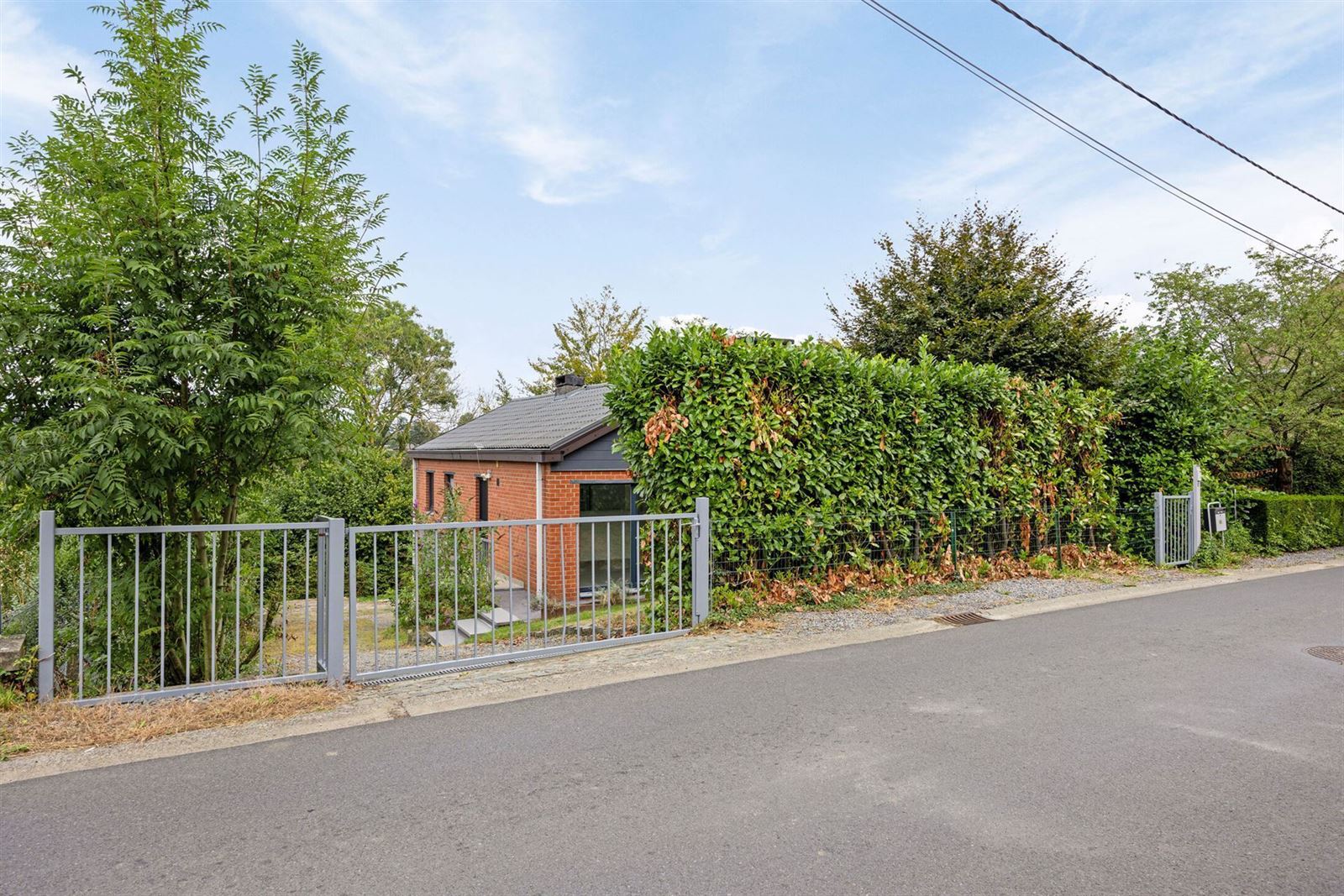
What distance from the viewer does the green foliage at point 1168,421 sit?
38.4ft

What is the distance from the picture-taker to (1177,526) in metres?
11.7

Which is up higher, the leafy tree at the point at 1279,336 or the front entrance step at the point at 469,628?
the leafy tree at the point at 1279,336

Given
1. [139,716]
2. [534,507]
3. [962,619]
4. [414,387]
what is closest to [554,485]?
[534,507]

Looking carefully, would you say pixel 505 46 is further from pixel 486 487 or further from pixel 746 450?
pixel 486 487

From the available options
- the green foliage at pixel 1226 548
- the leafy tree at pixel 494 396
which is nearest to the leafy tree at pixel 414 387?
the leafy tree at pixel 494 396

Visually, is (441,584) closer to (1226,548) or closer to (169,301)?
(169,301)

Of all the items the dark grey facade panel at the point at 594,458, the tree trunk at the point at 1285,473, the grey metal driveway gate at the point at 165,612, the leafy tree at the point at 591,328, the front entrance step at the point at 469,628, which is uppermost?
the leafy tree at the point at 591,328

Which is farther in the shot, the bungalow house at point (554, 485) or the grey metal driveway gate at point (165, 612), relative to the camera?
the bungalow house at point (554, 485)

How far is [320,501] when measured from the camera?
16047 mm

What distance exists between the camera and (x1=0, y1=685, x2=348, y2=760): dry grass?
390 centimetres

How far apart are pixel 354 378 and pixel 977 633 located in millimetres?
5968

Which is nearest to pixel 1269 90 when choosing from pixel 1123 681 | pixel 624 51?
pixel 624 51

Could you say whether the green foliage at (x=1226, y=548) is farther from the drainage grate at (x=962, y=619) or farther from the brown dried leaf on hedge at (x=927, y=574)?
the drainage grate at (x=962, y=619)

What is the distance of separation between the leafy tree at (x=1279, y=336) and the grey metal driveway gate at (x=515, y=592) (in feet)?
A: 42.5
